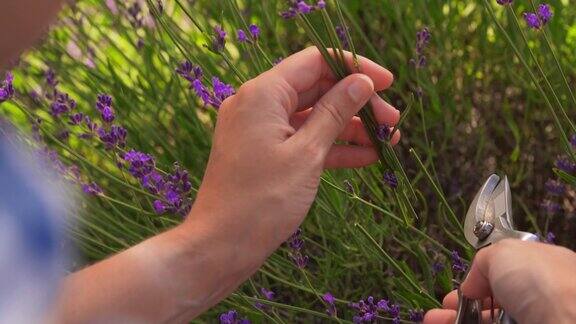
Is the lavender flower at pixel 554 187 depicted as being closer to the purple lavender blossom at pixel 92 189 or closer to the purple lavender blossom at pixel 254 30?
the purple lavender blossom at pixel 254 30

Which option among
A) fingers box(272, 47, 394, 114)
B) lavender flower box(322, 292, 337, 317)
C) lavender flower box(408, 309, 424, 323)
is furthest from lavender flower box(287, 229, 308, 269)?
fingers box(272, 47, 394, 114)

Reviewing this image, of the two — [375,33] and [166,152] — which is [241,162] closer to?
[166,152]

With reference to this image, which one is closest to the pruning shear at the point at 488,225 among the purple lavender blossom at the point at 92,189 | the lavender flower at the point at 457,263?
the lavender flower at the point at 457,263

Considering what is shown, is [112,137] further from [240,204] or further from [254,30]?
[240,204]

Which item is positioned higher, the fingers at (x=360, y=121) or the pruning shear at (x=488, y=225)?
the fingers at (x=360, y=121)

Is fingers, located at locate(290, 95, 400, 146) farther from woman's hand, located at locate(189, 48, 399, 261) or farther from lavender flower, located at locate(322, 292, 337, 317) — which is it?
lavender flower, located at locate(322, 292, 337, 317)

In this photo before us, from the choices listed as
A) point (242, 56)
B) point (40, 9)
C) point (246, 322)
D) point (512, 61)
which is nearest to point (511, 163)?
point (512, 61)

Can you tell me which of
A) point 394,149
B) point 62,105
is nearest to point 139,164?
point 62,105
